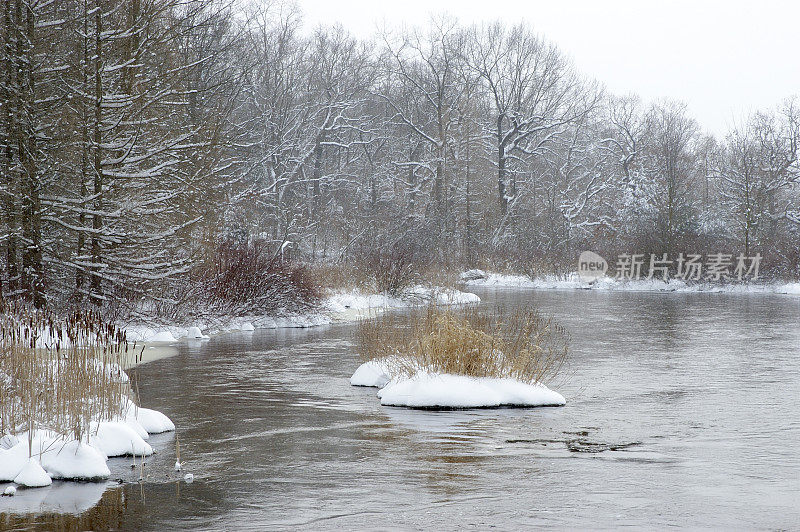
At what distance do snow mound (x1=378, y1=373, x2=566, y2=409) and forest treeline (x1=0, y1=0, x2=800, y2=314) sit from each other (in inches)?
308

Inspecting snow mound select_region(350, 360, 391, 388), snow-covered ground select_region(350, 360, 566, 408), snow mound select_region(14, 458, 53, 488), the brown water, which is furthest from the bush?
Result: snow mound select_region(14, 458, 53, 488)

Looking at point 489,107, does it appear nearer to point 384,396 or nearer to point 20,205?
point 20,205

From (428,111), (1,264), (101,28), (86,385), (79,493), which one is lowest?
(79,493)

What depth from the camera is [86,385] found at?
8.58 meters

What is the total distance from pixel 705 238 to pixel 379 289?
20.5m

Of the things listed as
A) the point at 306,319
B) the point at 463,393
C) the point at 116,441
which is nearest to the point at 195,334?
the point at 306,319

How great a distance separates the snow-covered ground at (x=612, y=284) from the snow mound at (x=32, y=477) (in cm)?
3655

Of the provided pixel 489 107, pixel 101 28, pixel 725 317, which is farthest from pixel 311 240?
pixel 101 28

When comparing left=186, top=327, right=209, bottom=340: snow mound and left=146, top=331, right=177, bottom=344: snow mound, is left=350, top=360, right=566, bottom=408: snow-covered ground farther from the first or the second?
left=186, top=327, right=209, bottom=340: snow mound

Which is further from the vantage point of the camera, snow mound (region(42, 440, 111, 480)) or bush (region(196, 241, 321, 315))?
bush (region(196, 241, 321, 315))

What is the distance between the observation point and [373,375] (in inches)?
522

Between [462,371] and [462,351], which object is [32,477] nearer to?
[462,351]

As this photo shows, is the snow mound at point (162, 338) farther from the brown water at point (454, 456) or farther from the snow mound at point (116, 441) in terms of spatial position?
the snow mound at point (116, 441)

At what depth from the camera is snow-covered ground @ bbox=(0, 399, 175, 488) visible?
7.53 m
